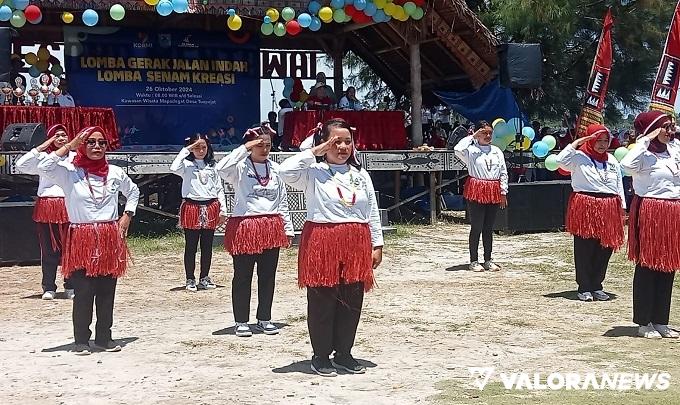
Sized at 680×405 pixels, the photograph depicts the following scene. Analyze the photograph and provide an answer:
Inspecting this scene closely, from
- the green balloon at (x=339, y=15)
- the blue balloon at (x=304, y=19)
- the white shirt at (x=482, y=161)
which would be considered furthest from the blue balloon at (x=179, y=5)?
the white shirt at (x=482, y=161)

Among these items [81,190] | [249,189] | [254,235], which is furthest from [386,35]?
[81,190]

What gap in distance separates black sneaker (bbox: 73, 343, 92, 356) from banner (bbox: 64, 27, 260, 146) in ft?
38.3

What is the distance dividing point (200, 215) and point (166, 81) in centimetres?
946

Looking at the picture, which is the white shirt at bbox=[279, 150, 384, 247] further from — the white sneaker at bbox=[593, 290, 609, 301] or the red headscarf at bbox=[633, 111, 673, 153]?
the white sneaker at bbox=[593, 290, 609, 301]

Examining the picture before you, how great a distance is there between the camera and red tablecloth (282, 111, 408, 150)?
16094mm

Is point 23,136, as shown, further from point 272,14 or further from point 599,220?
point 599,220

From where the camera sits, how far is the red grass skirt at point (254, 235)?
7.34m

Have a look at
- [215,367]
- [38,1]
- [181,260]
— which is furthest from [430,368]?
[38,1]

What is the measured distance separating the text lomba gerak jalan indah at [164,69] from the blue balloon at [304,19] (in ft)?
11.0

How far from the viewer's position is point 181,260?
1220cm

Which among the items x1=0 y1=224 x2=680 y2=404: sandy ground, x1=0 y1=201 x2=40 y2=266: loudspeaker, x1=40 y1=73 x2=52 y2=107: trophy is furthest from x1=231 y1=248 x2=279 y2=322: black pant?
x1=40 y1=73 x2=52 y2=107: trophy

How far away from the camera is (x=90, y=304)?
6777 mm

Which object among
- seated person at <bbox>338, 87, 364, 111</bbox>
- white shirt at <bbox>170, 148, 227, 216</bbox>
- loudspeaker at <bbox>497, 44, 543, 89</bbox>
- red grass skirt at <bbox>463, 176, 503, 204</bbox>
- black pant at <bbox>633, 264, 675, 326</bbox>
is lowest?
black pant at <bbox>633, 264, 675, 326</bbox>

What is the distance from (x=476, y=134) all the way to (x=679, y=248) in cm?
420
